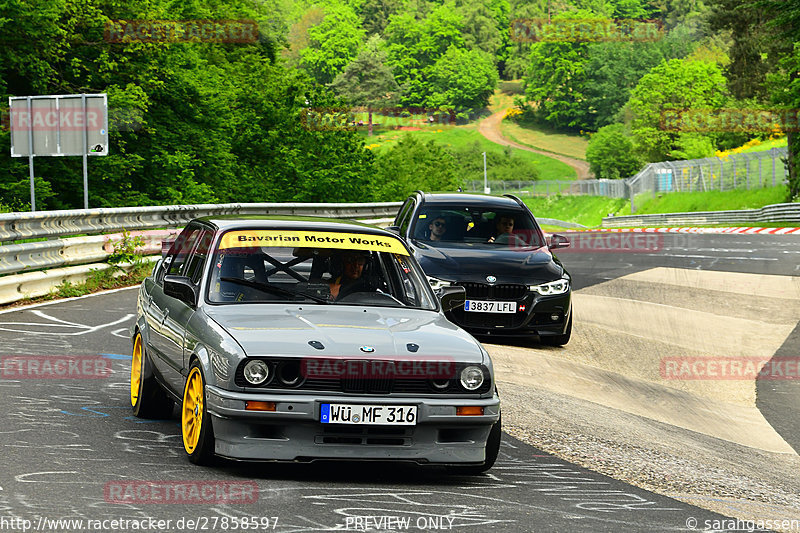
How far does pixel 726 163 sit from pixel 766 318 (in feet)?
161

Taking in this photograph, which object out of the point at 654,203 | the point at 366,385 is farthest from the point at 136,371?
the point at 654,203

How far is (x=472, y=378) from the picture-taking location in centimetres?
632

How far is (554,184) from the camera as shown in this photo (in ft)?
424

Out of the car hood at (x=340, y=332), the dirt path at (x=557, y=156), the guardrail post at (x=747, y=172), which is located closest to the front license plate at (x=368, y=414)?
the car hood at (x=340, y=332)

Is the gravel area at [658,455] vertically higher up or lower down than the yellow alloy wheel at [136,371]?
lower down

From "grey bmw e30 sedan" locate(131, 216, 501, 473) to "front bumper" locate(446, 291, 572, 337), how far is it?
5.16m

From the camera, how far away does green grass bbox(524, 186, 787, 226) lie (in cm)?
5973

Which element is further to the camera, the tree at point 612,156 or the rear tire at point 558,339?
the tree at point 612,156

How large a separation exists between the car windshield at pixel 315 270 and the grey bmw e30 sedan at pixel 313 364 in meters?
0.01

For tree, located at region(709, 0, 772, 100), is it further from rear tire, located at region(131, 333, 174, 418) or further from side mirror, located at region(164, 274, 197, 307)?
side mirror, located at region(164, 274, 197, 307)

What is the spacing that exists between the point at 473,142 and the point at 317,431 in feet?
560

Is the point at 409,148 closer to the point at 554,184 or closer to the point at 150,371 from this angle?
the point at 554,184

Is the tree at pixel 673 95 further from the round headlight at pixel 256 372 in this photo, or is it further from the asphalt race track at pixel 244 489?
the round headlight at pixel 256 372

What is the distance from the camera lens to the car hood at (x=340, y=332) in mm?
6105
